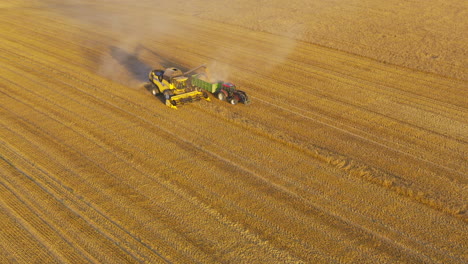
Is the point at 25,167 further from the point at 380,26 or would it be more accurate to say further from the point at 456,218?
the point at 380,26

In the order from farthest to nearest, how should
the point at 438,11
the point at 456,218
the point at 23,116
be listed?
1. the point at 438,11
2. the point at 23,116
3. the point at 456,218

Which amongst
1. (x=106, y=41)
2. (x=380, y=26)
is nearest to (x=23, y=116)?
(x=106, y=41)

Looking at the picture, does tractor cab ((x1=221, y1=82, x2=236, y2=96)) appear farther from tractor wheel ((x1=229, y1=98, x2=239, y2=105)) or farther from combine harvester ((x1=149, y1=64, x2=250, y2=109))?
tractor wheel ((x1=229, y1=98, x2=239, y2=105))

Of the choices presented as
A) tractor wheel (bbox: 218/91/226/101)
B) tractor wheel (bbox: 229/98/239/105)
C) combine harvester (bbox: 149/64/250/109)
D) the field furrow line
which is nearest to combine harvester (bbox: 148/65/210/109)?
combine harvester (bbox: 149/64/250/109)

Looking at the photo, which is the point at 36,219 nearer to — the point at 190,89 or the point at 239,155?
the point at 239,155

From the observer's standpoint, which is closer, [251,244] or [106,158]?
[251,244]

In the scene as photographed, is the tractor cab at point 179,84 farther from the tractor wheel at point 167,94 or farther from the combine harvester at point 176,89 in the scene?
the tractor wheel at point 167,94
